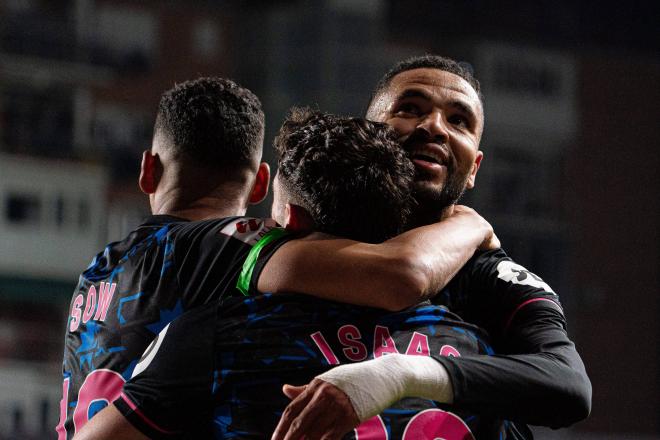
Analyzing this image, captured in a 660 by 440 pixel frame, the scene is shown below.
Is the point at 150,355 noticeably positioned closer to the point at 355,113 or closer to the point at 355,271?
the point at 355,271

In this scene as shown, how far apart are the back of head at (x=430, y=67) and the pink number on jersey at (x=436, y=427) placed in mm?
1021

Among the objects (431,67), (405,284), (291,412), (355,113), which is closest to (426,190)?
(431,67)

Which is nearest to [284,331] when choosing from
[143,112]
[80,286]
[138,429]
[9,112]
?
[138,429]

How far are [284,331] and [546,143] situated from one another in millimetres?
29553

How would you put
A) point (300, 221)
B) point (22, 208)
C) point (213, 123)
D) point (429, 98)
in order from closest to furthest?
point (300, 221) → point (429, 98) → point (213, 123) → point (22, 208)

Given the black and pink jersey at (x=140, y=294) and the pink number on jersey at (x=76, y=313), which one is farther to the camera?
the pink number on jersey at (x=76, y=313)

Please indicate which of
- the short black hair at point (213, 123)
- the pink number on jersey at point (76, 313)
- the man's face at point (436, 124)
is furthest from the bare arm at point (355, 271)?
the short black hair at point (213, 123)

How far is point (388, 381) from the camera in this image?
2.05 meters

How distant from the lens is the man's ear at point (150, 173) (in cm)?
310

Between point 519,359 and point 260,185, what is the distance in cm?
111

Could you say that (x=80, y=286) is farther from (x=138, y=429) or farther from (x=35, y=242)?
(x=35, y=242)

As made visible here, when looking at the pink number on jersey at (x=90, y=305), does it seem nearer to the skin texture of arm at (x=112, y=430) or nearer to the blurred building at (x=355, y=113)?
the skin texture of arm at (x=112, y=430)

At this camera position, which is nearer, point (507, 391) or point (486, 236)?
point (507, 391)

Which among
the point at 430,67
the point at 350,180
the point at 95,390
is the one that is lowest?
the point at 95,390
